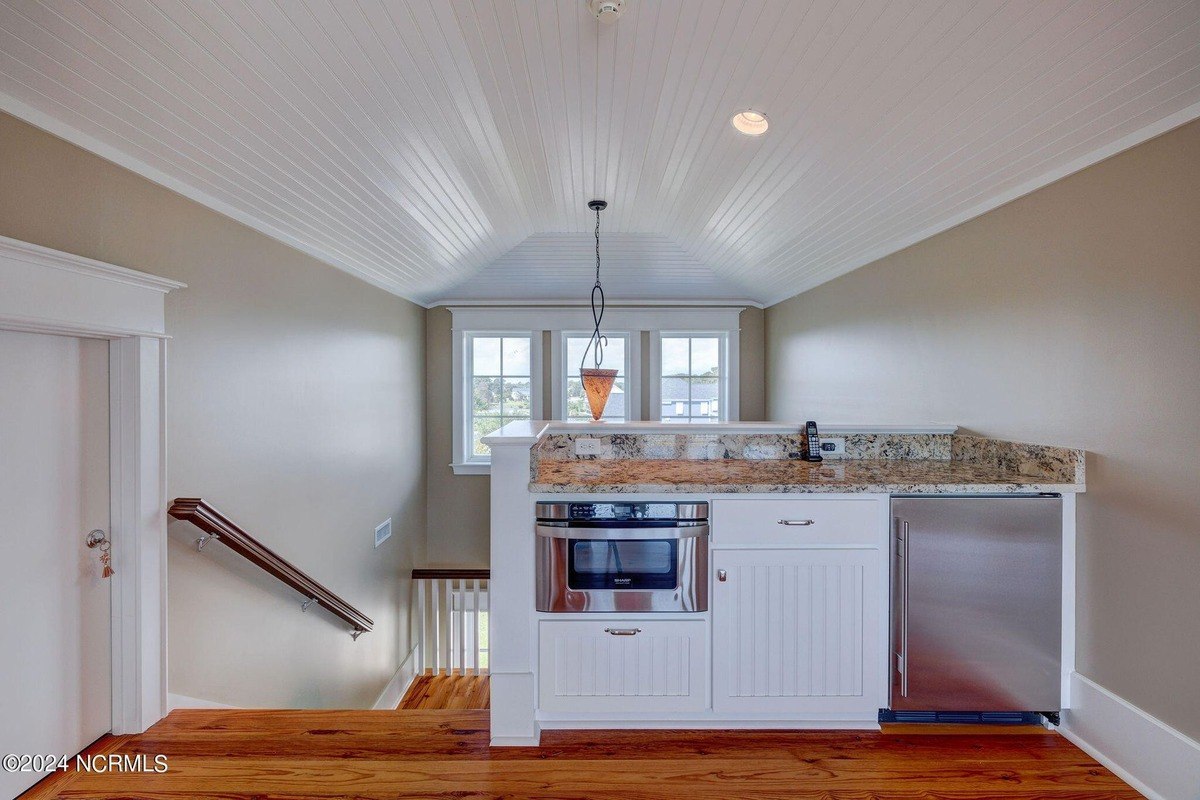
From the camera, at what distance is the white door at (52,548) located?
5.42 ft

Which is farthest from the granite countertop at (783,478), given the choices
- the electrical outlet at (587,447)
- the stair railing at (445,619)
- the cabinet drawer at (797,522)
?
the stair railing at (445,619)

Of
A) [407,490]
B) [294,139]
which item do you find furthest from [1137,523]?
[407,490]

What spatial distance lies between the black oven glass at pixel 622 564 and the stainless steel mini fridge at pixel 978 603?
2.76ft

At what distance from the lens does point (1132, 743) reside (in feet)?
5.73

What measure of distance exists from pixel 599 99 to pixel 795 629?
2.28 m

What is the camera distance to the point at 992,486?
1918mm

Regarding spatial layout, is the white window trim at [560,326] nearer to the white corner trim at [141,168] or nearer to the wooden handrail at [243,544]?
the white corner trim at [141,168]

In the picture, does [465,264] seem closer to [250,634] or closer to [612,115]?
[612,115]

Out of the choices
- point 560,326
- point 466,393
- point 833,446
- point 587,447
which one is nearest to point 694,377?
point 560,326

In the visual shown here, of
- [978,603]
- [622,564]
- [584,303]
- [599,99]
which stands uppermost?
[599,99]

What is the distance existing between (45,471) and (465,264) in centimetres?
319

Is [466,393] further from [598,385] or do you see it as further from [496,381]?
[598,385]

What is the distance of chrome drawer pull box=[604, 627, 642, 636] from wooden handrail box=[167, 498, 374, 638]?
1606 mm

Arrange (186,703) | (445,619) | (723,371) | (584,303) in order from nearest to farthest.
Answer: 1. (186,703)
2. (445,619)
3. (584,303)
4. (723,371)
